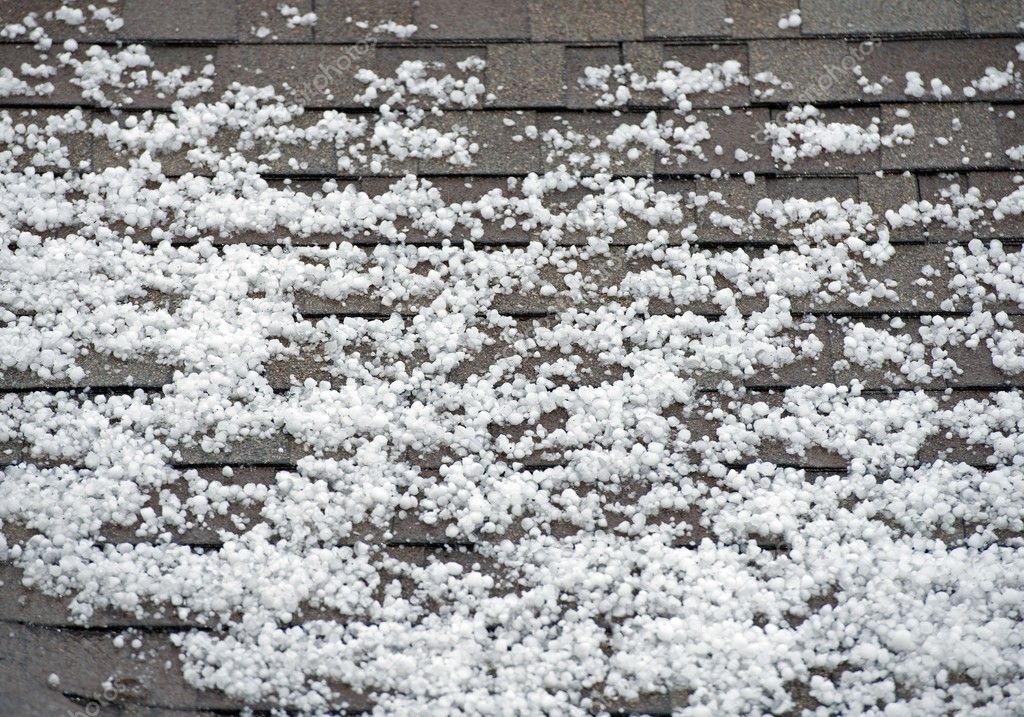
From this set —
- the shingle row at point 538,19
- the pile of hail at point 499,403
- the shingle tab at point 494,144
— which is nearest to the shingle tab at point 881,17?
the shingle row at point 538,19

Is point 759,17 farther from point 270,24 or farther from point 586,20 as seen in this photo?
point 270,24

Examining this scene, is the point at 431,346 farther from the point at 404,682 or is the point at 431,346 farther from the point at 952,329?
the point at 952,329

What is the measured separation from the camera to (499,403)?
2.38m

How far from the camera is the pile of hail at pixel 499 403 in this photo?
226 cm

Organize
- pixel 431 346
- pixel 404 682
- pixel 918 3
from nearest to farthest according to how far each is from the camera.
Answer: pixel 404 682 → pixel 431 346 → pixel 918 3

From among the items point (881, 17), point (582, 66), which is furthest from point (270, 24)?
point (881, 17)

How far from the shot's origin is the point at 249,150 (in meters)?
2.54

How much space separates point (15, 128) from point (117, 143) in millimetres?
256

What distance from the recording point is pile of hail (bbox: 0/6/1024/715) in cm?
226

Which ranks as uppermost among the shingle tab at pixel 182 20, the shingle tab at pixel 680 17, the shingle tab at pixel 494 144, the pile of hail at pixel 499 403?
the shingle tab at pixel 680 17

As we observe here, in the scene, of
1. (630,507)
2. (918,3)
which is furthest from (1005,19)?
(630,507)

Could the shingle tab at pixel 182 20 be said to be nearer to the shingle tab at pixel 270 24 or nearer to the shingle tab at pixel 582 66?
the shingle tab at pixel 270 24

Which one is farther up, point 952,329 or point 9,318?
point 952,329

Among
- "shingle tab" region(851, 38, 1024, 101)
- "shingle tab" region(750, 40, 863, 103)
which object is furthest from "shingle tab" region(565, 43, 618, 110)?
"shingle tab" region(851, 38, 1024, 101)
